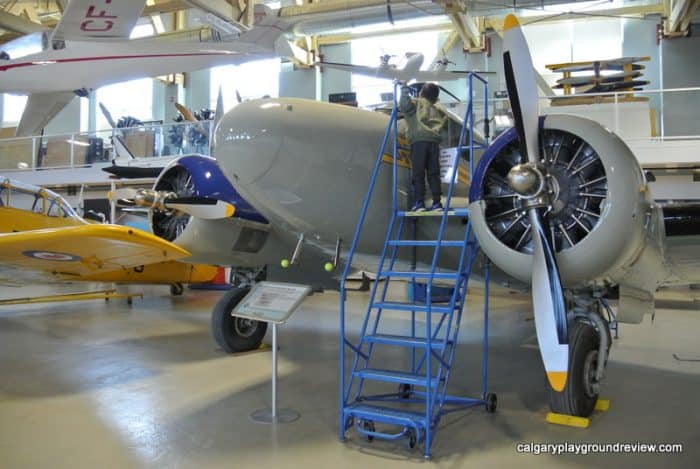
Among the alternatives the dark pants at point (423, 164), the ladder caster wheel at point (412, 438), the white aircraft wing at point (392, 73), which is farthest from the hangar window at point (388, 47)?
the ladder caster wheel at point (412, 438)

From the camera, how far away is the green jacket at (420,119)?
4902 millimetres

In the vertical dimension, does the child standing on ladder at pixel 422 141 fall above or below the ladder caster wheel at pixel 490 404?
above

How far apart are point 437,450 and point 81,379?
4042 mm

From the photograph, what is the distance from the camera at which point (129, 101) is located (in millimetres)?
26797

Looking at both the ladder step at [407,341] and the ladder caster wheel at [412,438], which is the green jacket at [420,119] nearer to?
the ladder step at [407,341]

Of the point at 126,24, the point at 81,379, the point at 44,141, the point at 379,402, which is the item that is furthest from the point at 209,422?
the point at 44,141

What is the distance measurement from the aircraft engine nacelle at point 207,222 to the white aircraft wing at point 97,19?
26.4 feet

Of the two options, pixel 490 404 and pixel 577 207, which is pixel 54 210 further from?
pixel 577 207

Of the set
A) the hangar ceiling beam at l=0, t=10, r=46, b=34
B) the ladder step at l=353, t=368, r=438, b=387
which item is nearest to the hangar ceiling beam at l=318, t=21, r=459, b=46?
the hangar ceiling beam at l=0, t=10, r=46, b=34

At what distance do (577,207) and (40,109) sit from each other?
1852cm

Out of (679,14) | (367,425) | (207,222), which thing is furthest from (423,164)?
(679,14)

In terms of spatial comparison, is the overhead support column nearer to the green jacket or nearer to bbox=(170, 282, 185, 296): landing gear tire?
the green jacket

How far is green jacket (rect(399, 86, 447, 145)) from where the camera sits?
4.90 meters

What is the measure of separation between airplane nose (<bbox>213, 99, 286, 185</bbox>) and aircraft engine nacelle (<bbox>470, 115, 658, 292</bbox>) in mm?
1663
